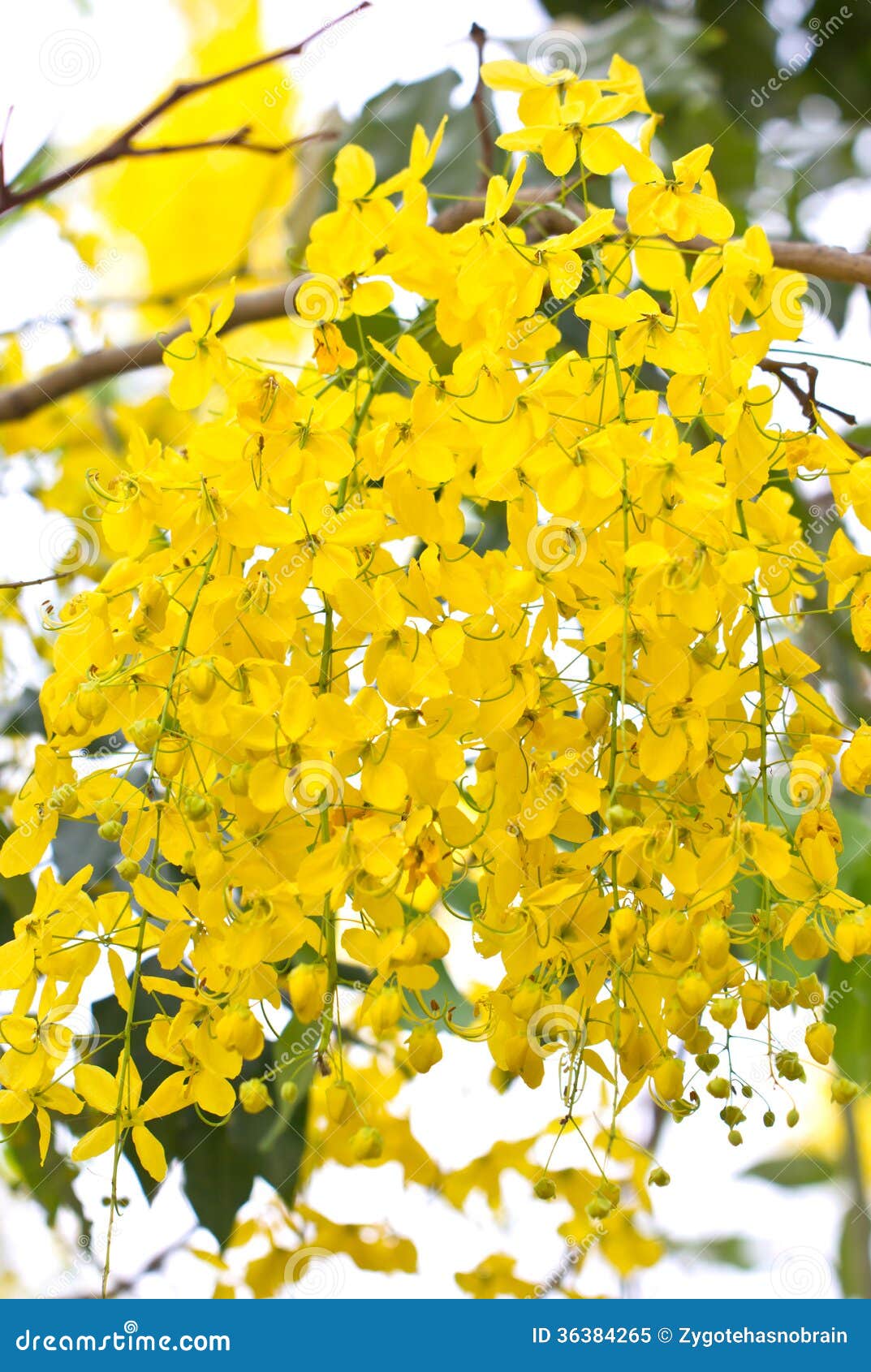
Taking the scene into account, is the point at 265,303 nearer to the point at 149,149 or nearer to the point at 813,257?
the point at 149,149

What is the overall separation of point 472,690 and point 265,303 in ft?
1.68

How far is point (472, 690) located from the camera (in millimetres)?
538

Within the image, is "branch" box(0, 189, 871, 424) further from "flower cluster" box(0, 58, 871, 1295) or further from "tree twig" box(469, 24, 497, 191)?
"flower cluster" box(0, 58, 871, 1295)

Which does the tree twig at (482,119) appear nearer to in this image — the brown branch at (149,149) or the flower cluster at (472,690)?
the brown branch at (149,149)

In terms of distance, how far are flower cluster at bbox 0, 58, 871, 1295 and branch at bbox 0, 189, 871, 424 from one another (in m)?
0.18

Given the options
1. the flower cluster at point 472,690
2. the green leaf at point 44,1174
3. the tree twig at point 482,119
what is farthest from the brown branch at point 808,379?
the green leaf at point 44,1174

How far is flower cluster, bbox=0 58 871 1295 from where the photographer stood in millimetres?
524

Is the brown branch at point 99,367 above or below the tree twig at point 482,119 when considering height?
below

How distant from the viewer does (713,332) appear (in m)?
0.58

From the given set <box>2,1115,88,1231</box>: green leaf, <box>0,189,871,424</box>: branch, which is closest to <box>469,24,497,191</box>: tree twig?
<box>0,189,871,424</box>: branch

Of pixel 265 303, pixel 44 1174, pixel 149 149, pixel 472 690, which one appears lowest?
pixel 44 1174

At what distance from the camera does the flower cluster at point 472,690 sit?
1.72 feet

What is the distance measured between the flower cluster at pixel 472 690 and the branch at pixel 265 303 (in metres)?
0.18

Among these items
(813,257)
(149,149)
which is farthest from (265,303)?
(813,257)
